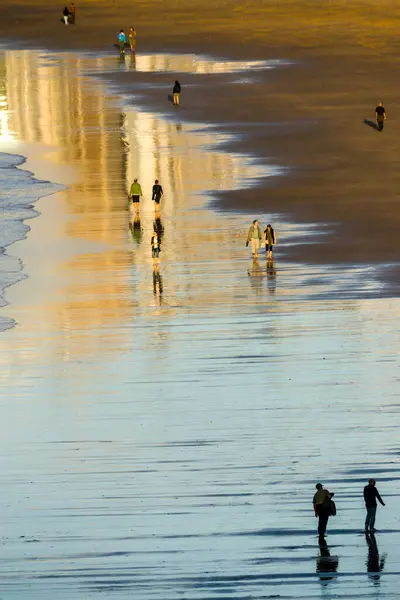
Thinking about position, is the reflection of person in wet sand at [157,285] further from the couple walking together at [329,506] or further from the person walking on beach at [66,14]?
the person walking on beach at [66,14]

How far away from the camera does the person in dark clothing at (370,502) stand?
875 inches

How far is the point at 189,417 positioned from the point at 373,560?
780 cm

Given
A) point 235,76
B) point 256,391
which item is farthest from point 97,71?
point 256,391

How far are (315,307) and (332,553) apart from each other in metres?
16.6

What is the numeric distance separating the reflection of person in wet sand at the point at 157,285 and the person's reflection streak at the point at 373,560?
17.6 meters

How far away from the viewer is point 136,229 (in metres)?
49.8

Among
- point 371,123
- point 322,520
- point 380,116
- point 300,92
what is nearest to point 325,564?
point 322,520

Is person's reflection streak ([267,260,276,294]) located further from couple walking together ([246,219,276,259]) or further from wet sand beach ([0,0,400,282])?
wet sand beach ([0,0,400,282])

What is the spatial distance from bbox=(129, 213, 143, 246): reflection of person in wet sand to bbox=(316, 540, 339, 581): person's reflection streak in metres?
26.3

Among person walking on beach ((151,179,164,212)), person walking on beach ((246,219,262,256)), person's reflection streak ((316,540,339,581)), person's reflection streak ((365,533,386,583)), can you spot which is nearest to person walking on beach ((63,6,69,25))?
person walking on beach ((151,179,164,212))

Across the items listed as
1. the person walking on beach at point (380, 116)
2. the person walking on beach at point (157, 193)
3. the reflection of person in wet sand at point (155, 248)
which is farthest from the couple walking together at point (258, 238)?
the person walking on beach at point (380, 116)

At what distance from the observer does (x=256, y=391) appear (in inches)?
1208

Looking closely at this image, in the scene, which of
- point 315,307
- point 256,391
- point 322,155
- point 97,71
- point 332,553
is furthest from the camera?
point 97,71

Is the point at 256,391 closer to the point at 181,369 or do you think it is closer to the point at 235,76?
the point at 181,369
